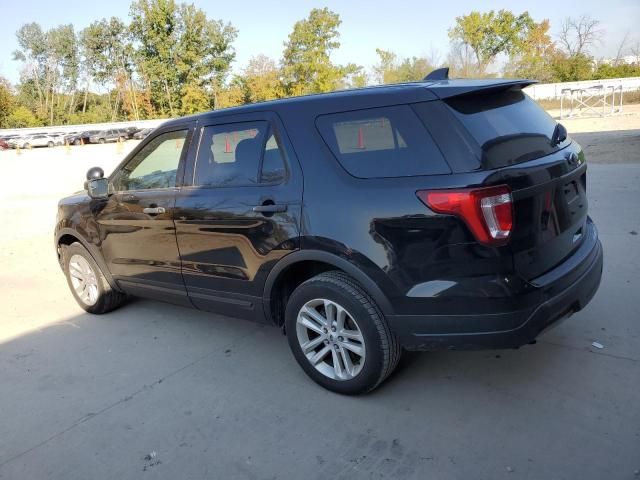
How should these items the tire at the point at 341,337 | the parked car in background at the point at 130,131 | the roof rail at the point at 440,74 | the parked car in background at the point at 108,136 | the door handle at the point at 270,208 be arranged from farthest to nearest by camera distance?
the parked car in background at the point at 130,131 → the parked car in background at the point at 108,136 → the roof rail at the point at 440,74 → the door handle at the point at 270,208 → the tire at the point at 341,337

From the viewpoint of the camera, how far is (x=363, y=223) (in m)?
2.94

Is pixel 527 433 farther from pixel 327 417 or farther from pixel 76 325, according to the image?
pixel 76 325

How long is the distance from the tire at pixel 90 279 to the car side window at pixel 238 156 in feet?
5.75

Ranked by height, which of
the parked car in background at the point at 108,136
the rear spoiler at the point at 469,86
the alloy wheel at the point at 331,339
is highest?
the parked car in background at the point at 108,136

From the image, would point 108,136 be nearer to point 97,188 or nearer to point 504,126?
point 97,188

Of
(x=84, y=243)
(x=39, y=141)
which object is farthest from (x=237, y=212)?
(x=39, y=141)

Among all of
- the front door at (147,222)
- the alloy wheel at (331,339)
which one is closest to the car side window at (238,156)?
the front door at (147,222)

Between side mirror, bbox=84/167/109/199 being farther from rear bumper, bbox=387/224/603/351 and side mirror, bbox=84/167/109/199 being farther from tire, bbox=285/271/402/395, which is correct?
rear bumper, bbox=387/224/603/351

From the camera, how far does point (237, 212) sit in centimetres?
354

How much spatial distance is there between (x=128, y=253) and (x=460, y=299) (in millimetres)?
2925

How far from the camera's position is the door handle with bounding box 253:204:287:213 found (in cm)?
330

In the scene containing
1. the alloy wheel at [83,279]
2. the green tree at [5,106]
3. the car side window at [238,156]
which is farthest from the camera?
the green tree at [5,106]

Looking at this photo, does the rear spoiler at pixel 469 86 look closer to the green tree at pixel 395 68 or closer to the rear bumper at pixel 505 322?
the rear bumper at pixel 505 322

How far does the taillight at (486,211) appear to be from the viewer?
262cm
